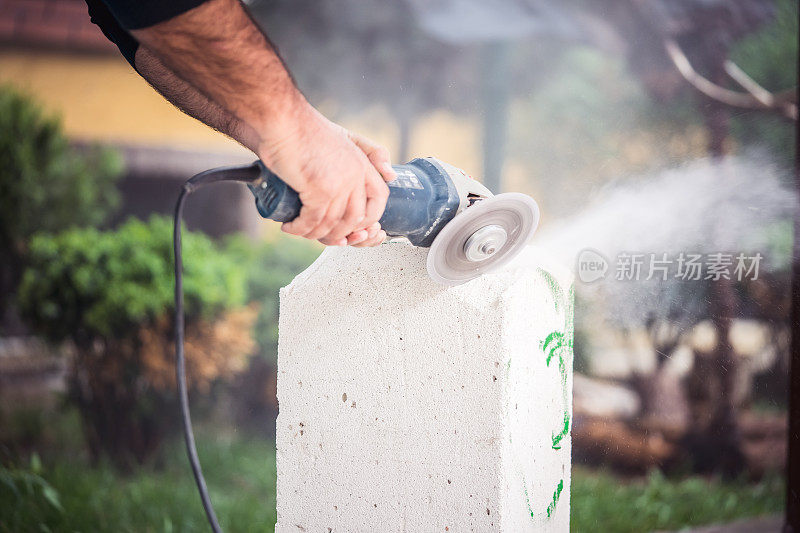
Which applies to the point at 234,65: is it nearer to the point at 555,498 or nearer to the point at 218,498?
the point at 555,498

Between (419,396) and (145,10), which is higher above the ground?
(145,10)

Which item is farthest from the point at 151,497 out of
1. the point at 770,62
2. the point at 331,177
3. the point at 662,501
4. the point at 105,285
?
the point at 770,62

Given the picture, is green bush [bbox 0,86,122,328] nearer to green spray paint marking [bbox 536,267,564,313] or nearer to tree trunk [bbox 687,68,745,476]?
green spray paint marking [bbox 536,267,564,313]

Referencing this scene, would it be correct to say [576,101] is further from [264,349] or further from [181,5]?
[181,5]

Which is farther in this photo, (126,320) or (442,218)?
(126,320)

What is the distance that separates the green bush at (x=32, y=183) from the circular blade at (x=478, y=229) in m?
3.65

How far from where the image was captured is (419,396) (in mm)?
1323

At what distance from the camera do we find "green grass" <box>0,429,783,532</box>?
9.21 ft

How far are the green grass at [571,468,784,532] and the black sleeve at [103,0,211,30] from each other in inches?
108

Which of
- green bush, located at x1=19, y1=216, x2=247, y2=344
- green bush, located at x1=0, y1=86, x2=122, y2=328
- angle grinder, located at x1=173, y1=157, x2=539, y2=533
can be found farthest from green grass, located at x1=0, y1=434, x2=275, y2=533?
angle grinder, located at x1=173, y1=157, x2=539, y2=533

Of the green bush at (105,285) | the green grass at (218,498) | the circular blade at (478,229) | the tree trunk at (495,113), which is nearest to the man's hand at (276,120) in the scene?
the circular blade at (478,229)

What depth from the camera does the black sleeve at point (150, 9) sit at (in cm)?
100

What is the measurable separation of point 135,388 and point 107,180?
5.63ft

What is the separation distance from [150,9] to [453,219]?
23.7 inches
